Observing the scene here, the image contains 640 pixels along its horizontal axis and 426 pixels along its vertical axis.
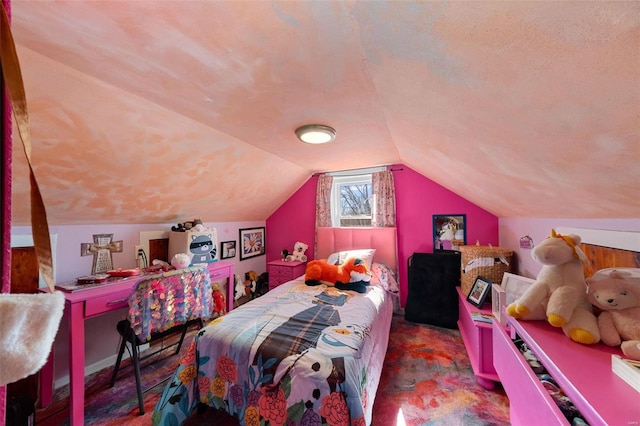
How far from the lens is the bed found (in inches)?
51.4

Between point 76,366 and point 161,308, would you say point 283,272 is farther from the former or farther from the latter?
point 76,366

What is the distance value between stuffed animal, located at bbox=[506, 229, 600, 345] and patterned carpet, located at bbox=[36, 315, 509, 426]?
1.17 metres

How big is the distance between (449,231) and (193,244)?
10.4ft

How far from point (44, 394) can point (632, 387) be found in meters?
3.26

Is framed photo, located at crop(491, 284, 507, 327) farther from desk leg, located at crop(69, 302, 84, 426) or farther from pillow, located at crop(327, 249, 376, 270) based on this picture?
desk leg, located at crop(69, 302, 84, 426)

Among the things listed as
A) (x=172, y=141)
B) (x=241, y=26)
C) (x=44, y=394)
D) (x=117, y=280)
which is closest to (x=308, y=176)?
(x=172, y=141)

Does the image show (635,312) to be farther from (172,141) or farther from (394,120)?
(172,141)

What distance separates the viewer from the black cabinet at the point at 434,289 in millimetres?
2877

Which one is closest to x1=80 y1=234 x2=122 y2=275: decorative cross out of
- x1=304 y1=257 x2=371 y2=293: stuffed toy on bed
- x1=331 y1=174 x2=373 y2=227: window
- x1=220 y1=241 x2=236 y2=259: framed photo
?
x1=220 y1=241 x2=236 y2=259: framed photo

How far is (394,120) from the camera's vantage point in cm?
170

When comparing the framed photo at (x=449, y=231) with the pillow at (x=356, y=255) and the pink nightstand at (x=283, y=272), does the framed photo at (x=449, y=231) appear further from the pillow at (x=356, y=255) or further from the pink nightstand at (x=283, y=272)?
the pink nightstand at (x=283, y=272)

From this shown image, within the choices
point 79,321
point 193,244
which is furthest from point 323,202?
point 79,321

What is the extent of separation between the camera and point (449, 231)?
3.21 m

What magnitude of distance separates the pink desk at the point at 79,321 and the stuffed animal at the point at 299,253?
6.94 ft
